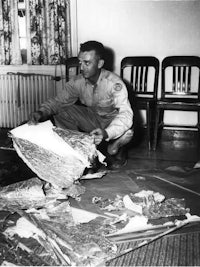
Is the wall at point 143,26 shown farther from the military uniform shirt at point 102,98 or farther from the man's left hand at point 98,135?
the man's left hand at point 98,135

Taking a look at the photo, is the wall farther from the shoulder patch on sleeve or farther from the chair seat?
the shoulder patch on sleeve

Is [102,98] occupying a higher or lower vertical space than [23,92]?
higher

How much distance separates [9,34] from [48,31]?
0.52 metres

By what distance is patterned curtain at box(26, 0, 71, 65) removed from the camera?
4.42 meters

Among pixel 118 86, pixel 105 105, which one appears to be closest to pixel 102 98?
pixel 105 105

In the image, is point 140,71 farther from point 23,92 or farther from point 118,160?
point 23,92

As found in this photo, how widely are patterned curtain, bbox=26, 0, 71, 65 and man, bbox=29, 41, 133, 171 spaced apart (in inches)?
52.7

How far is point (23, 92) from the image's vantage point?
461cm

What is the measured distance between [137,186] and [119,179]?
0.58 ft

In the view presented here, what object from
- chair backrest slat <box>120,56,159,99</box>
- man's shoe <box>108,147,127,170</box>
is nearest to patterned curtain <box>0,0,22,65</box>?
chair backrest slat <box>120,56,159,99</box>

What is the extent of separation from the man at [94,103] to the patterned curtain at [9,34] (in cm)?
164

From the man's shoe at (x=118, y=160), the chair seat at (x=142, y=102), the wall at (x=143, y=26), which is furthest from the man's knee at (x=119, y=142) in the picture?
the wall at (x=143, y=26)

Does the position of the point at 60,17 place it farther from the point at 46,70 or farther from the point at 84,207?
the point at 84,207

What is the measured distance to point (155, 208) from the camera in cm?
210
